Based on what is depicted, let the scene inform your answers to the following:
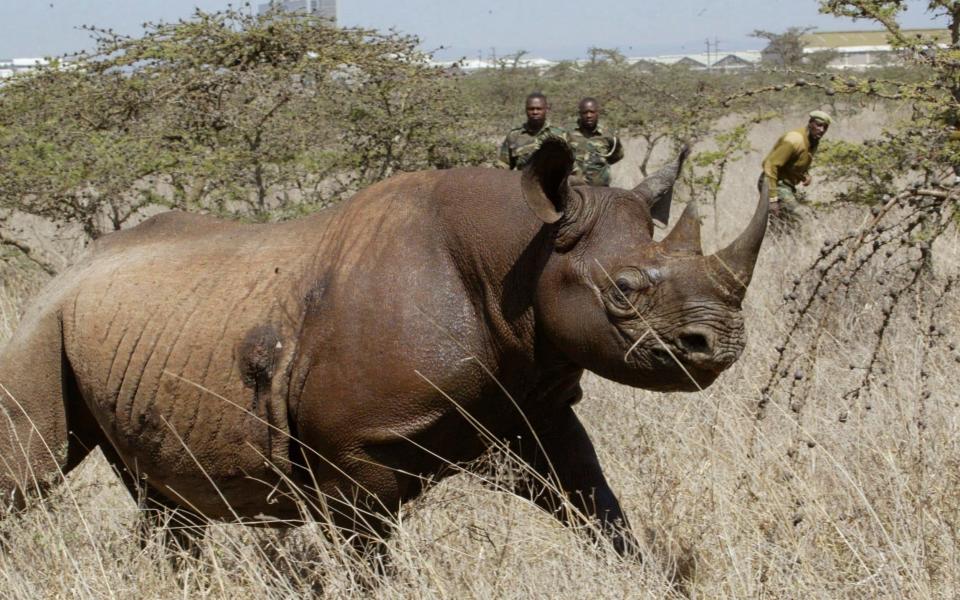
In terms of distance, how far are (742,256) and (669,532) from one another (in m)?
1.28

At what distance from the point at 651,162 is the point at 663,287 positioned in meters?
18.5

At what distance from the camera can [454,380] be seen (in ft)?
13.2

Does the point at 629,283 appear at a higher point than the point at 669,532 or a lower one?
higher

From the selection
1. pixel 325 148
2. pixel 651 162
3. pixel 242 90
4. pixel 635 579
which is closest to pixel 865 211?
pixel 325 148

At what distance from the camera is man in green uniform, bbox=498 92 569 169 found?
35.9 feet

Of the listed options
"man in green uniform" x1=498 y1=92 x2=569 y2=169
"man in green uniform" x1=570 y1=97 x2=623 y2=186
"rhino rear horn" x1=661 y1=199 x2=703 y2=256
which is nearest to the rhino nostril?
"rhino rear horn" x1=661 y1=199 x2=703 y2=256

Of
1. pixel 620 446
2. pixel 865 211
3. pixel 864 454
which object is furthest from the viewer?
pixel 865 211

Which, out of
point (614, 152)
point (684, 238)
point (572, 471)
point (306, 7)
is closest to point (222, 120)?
point (306, 7)

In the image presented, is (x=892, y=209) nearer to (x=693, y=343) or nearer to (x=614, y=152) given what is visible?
(x=693, y=343)

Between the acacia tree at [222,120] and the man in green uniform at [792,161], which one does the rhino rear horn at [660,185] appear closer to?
the acacia tree at [222,120]

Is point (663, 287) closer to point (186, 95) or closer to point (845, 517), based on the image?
point (845, 517)

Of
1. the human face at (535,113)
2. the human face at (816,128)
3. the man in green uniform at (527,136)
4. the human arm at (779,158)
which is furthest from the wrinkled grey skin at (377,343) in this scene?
the human face at (816,128)

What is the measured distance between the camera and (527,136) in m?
11.4

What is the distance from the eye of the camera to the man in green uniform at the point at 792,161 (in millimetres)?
12430
